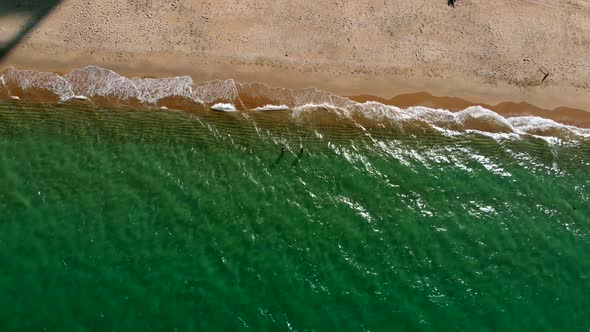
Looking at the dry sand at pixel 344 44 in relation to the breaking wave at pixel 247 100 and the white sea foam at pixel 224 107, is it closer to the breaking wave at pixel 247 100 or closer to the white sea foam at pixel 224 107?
the breaking wave at pixel 247 100

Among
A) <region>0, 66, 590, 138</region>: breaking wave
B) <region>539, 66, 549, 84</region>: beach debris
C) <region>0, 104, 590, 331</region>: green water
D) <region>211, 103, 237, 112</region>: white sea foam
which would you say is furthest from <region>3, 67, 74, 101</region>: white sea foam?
Result: <region>539, 66, 549, 84</region>: beach debris

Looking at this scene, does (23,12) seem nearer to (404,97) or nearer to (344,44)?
(344,44)

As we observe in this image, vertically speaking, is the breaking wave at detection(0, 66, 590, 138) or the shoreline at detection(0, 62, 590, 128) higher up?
the shoreline at detection(0, 62, 590, 128)

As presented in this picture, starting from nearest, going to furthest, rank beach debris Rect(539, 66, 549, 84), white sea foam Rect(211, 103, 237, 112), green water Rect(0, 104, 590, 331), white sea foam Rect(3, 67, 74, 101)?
green water Rect(0, 104, 590, 331) < white sea foam Rect(3, 67, 74, 101) < white sea foam Rect(211, 103, 237, 112) < beach debris Rect(539, 66, 549, 84)

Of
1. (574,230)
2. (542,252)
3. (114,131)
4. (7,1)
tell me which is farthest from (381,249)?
(7,1)

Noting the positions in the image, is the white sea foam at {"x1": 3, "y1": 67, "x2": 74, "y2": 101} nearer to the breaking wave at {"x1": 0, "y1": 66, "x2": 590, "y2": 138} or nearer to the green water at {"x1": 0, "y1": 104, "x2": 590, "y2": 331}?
the breaking wave at {"x1": 0, "y1": 66, "x2": 590, "y2": 138}

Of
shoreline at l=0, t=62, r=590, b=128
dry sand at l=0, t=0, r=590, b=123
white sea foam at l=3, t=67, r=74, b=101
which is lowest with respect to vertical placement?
white sea foam at l=3, t=67, r=74, b=101

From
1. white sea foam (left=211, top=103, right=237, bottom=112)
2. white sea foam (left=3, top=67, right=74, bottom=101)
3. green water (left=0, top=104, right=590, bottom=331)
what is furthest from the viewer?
white sea foam (left=211, top=103, right=237, bottom=112)

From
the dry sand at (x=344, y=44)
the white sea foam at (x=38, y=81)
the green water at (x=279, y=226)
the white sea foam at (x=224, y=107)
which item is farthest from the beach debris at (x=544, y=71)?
the white sea foam at (x=38, y=81)
